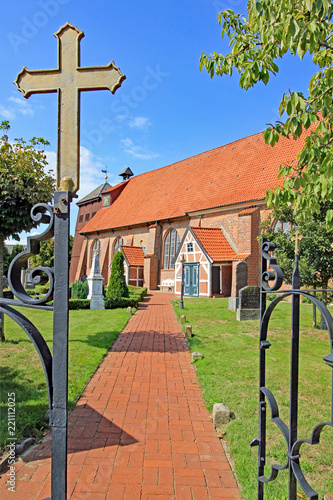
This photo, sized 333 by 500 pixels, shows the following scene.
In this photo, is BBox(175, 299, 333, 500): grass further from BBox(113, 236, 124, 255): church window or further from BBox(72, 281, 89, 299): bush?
BBox(113, 236, 124, 255): church window

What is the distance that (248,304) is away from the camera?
40.8 ft

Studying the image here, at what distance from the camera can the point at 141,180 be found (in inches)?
1571

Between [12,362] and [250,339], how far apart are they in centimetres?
571

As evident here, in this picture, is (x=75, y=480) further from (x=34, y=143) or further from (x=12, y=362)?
(x=34, y=143)

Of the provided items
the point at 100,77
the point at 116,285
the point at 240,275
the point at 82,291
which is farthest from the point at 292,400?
the point at 240,275

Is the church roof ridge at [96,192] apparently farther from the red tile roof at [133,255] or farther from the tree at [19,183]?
the tree at [19,183]

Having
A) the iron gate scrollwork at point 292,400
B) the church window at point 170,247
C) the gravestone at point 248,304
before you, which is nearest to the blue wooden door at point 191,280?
the church window at point 170,247

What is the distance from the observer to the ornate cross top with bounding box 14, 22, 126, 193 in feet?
6.02

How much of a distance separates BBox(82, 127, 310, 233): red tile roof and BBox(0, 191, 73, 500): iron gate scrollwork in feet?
65.6

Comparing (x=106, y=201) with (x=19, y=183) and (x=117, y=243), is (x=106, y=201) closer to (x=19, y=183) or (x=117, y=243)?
(x=117, y=243)

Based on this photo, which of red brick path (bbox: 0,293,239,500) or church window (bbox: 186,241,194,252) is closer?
red brick path (bbox: 0,293,239,500)

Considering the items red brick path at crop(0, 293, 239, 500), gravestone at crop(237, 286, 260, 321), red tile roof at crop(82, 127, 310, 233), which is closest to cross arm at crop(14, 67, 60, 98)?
red brick path at crop(0, 293, 239, 500)

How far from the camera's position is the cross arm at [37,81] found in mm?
1937

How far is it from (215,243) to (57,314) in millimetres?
22254
